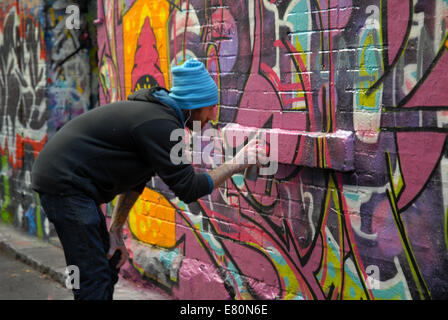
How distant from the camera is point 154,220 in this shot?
17.3 ft

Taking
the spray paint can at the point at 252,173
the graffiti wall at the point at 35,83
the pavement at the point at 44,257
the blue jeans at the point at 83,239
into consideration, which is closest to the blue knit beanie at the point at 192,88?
the blue jeans at the point at 83,239

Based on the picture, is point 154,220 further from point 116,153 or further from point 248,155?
point 116,153

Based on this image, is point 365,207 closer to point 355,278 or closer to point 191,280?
point 355,278

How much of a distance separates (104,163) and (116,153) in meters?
0.08

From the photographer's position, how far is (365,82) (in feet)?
11.3

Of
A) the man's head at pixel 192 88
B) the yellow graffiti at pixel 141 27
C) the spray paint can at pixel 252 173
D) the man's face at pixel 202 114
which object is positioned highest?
the yellow graffiti at pixel 141 27

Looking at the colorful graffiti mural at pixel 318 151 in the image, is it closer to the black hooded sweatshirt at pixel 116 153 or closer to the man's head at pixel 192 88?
the man's head at pixel 192 88

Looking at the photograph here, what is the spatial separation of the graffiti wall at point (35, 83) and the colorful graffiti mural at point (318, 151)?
2.04 meters

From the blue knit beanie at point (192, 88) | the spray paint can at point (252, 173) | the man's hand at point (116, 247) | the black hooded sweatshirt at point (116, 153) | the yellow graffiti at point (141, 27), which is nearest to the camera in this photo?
the black hooded sweatshirt at point (116, 153)

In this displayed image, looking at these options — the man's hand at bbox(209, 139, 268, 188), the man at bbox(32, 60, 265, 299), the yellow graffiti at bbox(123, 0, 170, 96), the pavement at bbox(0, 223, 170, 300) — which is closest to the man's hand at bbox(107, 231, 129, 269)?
the man at bbox(32, 60, 265, 299)

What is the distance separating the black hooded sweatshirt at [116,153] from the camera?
9.74ft

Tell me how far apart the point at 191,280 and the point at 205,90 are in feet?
7.08

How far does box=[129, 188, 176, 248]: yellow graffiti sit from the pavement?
0.45 metres

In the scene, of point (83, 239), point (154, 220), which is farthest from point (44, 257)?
point (83, 239)
